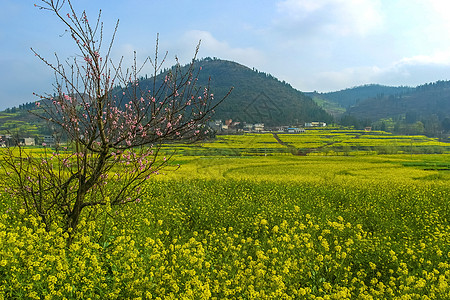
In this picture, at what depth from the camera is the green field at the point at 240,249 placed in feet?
12.5

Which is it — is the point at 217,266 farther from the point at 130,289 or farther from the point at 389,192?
the point at 389,192

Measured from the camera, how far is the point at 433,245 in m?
6.48

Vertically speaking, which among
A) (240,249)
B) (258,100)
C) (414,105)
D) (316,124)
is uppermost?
(258,100)

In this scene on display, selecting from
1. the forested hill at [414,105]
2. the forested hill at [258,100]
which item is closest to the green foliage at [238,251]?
the forested hill at [258,100]

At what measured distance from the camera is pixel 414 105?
16362 centimetres

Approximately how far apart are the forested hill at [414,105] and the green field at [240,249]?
143472 mm

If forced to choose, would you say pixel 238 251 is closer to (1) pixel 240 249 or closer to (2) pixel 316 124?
(1) pixel 240 249

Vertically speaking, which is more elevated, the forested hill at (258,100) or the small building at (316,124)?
the forested hill at (258,100)

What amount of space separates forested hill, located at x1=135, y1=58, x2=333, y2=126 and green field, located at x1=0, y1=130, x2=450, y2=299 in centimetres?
6417

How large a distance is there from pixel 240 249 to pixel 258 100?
128013mm

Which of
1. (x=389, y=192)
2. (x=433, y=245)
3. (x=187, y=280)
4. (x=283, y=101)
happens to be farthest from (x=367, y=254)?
(x=283, y=101)

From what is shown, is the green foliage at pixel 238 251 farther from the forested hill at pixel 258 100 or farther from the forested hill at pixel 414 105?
the forested hill at pixel 414 105

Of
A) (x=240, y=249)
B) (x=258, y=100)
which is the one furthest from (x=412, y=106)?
(x=240, y=249)

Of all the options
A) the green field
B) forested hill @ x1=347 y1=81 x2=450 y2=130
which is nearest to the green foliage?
the green field
